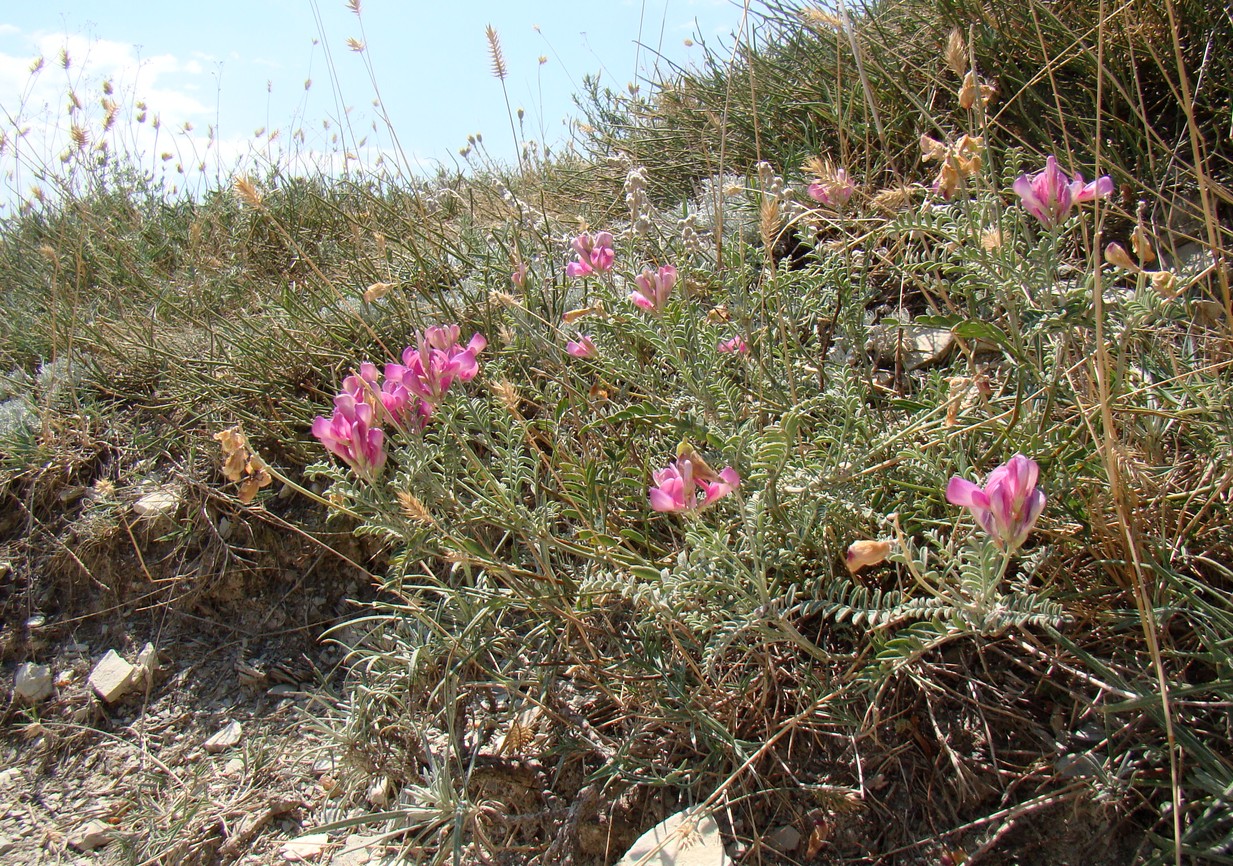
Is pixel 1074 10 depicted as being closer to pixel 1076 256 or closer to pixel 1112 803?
pixel 1076 256

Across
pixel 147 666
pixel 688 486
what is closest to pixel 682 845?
pixel 688 486

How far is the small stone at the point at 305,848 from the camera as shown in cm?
170

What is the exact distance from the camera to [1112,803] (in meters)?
1.18

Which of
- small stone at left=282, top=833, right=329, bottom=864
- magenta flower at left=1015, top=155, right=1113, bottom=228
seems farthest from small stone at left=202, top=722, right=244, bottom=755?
magenta flower at left=1015, top=155, right=1113, bottom=228

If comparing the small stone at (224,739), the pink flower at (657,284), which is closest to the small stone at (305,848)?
the small stone at (224,739)

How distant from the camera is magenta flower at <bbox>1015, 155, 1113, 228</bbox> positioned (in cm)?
134

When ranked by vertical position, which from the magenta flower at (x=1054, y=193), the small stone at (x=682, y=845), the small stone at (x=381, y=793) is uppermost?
the magenta flower at (x=1054, y=193)

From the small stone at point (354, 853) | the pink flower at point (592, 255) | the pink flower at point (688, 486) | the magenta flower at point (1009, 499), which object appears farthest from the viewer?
the pink flower at point (592, 255)

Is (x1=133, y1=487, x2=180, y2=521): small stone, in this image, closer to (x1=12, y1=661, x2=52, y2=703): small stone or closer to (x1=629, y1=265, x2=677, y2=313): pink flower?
(x1=12, y1=661, x2=52, y2=703): small stone

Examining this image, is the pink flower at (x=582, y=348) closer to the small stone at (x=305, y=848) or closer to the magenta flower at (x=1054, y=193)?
the magenta flower at (x=1054, y=193)

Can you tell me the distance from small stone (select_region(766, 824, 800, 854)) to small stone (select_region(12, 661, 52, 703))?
206 centimetres

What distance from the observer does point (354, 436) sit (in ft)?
4.24

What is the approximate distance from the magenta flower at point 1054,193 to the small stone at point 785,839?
42.6 inches

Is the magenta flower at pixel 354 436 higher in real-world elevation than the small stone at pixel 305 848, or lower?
higher
